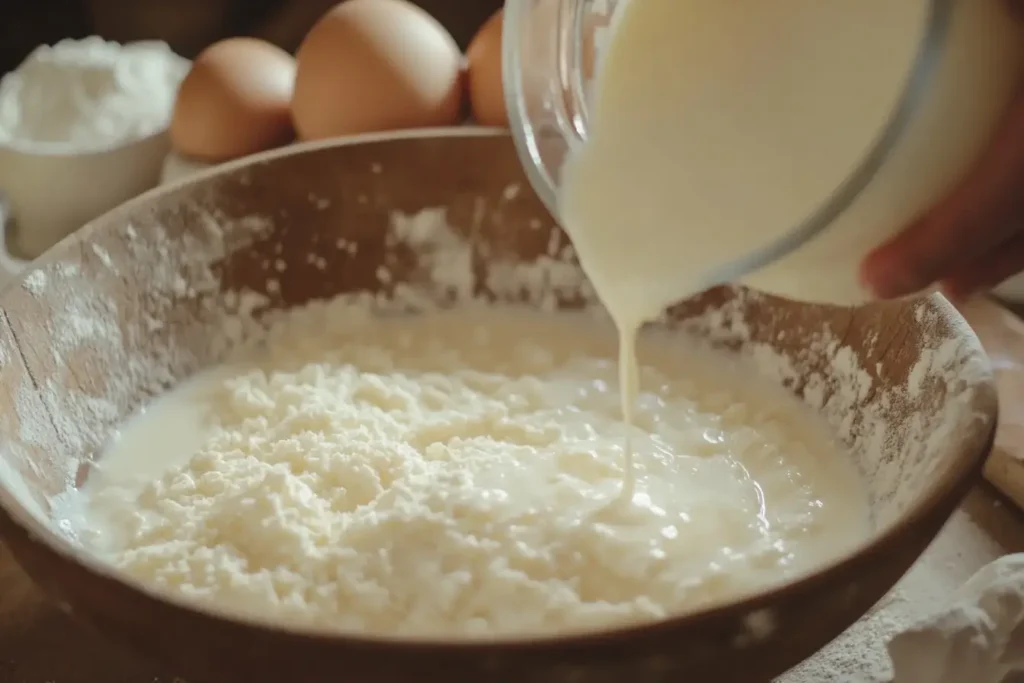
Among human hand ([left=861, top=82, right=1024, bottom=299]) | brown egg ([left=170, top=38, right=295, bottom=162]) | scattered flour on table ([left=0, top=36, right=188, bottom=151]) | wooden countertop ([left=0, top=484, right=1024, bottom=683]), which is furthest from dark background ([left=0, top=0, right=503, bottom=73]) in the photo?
human hand ([left=861, top=82, right=1024, bottom=299])

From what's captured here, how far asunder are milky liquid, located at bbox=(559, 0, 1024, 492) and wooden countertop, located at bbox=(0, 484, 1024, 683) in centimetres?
32

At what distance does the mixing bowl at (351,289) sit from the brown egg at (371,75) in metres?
0.14

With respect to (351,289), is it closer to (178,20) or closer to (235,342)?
(235,342)

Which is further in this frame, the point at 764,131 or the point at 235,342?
the point at 235,342

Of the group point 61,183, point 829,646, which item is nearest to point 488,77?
point 61,183

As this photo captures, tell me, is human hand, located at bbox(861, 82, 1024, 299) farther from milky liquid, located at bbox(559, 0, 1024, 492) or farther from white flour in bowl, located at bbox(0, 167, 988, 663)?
white flour in bowl, located at bbox(0, 167, 988, 663)

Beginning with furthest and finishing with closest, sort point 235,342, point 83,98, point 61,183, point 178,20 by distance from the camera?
point 178,20 < point 83,98 < point 61,183 < point 235,342

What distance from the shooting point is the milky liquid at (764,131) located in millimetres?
613

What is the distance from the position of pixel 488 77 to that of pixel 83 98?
2.14ft

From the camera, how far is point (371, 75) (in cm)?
130

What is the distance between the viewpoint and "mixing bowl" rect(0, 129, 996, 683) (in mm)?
547

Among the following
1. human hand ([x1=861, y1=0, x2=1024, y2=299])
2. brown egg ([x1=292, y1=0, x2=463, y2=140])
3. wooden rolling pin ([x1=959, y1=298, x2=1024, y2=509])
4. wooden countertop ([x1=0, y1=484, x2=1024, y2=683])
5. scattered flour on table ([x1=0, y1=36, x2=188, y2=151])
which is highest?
human hand ([x1=861, y1=0, x2=1024, y2=299])

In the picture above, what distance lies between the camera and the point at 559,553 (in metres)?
0.81

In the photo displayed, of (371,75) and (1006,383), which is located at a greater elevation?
(371,75)
